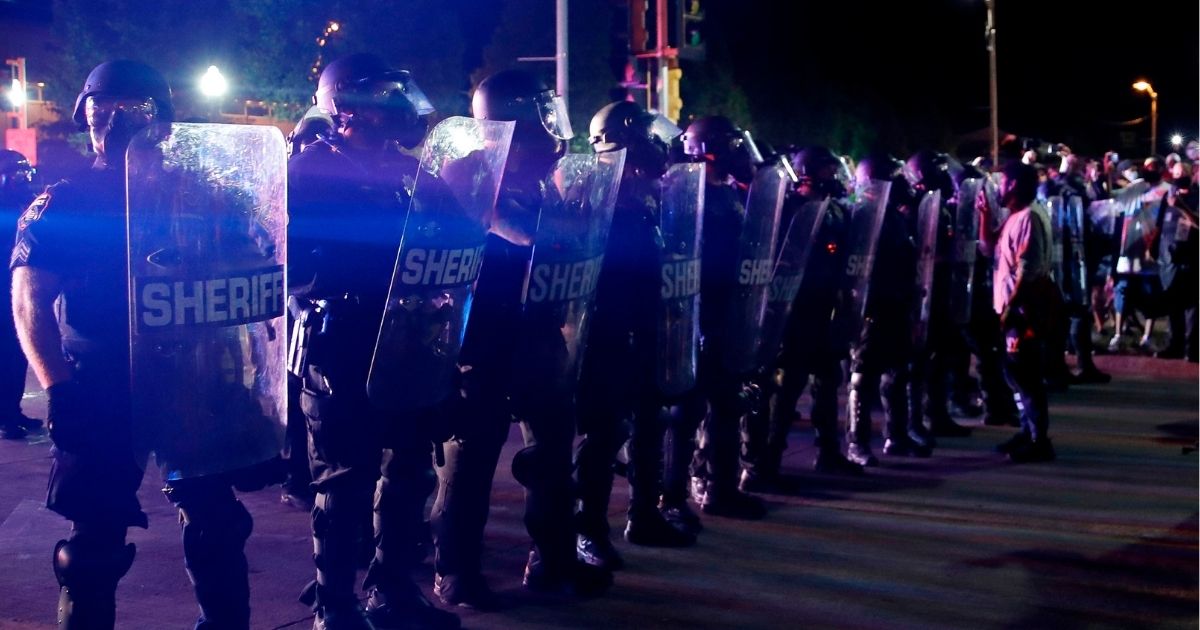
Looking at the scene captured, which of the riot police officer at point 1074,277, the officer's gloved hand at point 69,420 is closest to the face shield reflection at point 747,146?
the officer's gloved hand at point 69,420

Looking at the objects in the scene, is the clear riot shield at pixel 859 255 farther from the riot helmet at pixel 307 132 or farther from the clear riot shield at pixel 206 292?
the clear riot shield at pixel 206 292

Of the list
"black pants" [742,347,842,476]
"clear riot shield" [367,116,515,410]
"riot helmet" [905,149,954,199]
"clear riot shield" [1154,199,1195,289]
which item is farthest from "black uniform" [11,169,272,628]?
"clear riot shield" [1154,199,1195,289]

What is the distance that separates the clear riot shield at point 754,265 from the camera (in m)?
6.29

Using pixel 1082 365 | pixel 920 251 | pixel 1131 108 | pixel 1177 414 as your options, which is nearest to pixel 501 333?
pixel 920 251

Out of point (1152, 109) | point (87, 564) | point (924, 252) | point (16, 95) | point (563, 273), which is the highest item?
point (1152, 109)

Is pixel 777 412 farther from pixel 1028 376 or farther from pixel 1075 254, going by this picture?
pixel 1075 254

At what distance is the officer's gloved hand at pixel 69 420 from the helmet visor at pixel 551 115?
1.96 m

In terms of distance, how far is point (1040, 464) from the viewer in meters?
8.39

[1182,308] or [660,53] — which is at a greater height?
[660,53]

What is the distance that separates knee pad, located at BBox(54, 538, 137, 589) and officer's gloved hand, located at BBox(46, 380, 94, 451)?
30 cm

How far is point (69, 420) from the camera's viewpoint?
381cm

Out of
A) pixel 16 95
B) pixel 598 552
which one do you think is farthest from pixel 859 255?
pixel 16 95

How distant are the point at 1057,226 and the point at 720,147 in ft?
20.0

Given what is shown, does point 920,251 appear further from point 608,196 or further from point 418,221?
point 418,221
